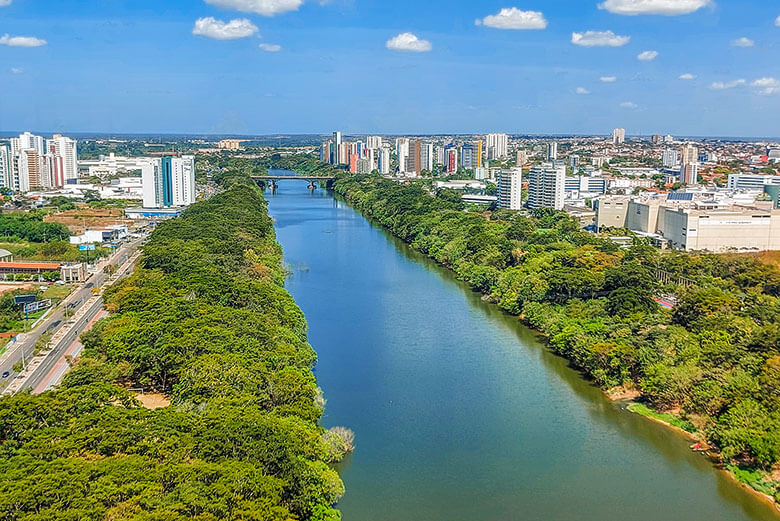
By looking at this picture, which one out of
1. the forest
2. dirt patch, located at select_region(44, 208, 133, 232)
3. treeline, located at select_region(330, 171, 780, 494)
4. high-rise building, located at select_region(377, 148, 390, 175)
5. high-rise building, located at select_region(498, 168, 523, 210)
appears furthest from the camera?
high-rise building, located at select_region(377, 148, 390, 175)

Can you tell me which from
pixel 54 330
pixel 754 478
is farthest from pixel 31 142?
pixel 754 478

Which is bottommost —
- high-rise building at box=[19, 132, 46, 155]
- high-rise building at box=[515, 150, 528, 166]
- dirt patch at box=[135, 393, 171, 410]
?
dirt patch at box=[135, 393, 171, 410]

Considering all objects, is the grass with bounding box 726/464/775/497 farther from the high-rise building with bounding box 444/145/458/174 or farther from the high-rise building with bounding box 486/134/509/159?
the high-rise building with bounding box 486/134/509/159

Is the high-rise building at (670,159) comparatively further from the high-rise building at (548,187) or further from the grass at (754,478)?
the grass at (754,478)

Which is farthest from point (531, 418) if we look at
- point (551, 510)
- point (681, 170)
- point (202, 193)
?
point (681, 170)

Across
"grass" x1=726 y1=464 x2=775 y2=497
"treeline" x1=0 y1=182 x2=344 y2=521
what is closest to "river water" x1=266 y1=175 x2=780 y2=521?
"grass" x1=726 y1=464 x2=775 y2=497
